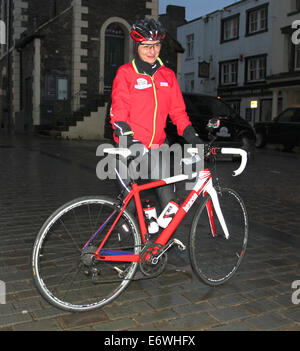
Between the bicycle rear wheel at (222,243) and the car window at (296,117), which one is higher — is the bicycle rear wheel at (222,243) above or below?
below

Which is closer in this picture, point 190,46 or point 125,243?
point 125,243

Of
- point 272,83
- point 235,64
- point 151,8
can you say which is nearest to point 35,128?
point 151,8

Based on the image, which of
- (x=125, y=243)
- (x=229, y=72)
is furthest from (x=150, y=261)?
(x=229, y=72)

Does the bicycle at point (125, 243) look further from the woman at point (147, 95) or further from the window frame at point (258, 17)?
the window frame at point (258, 17)

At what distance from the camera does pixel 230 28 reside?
33625 millimetres

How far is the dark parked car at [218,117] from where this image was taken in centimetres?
1291

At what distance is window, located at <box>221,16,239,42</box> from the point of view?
32969 mm

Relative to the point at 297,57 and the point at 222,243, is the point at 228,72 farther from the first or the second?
the point at 222,243

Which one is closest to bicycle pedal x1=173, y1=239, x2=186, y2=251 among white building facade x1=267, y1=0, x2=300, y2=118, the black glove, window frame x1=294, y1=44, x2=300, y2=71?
the black glove

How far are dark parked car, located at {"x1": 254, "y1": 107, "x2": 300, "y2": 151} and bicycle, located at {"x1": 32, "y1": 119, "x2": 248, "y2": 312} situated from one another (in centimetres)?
1451

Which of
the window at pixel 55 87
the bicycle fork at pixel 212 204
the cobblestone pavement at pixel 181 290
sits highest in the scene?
the window at pixel 55 87

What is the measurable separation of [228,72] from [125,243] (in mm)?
32804

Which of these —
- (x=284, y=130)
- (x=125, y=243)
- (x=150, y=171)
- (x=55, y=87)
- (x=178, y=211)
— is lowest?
(x=125, y=243)

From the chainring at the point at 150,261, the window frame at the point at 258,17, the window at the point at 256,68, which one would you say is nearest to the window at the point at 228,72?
the window at the point at 256,68
